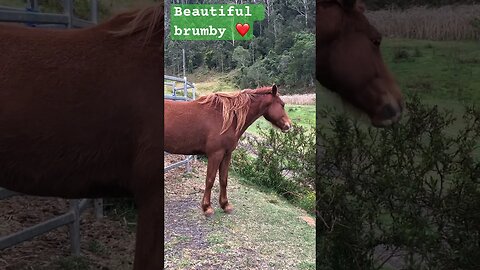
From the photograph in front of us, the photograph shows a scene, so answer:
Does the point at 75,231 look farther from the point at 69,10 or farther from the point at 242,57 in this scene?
the point at 242,57

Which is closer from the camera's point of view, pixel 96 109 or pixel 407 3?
pixel 96 109

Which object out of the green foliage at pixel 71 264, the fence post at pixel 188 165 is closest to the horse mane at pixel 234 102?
the fence post at pixel 188 165

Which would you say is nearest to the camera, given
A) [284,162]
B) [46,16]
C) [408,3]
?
[284,162]

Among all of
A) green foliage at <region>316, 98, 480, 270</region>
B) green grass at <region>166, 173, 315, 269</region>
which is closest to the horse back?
green grass at <region>166, 173, 315, 269</region>

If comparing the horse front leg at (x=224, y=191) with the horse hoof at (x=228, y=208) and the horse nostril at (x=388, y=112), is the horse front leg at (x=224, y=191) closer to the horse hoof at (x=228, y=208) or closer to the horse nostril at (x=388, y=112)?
the horse hoof at (x=228, y=208)

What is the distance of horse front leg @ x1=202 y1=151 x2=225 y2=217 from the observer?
6.27ft

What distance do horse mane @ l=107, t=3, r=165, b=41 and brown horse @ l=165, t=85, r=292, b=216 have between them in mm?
330

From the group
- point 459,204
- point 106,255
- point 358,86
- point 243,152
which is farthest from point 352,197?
point 106,255

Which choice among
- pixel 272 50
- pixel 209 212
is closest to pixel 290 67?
pixel 272 50

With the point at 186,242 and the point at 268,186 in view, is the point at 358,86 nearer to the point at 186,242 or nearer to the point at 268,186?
the point at 268,186

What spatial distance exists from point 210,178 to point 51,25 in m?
1.31

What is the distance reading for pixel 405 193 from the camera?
253 cm

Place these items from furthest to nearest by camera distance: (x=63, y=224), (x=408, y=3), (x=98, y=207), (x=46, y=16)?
1. (x=98, y=207)
2. (x=63, y=224)
3. (x=408, y=3)
4. (x=46, y=16)

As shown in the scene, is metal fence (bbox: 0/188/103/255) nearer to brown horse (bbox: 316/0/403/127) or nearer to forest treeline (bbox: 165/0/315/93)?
forest treeline (bbox: 165/0/315/93)
